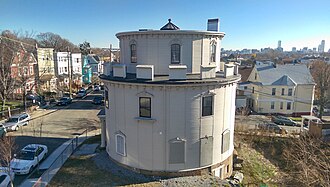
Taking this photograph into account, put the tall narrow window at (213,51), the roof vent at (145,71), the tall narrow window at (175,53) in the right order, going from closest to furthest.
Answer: the roof vent at (145,71), the tall narrow window at (175,53), the tall narrow window at (213,51)

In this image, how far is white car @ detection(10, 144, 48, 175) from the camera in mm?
16922

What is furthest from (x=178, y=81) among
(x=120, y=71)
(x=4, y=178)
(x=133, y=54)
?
(x=4, y=178)

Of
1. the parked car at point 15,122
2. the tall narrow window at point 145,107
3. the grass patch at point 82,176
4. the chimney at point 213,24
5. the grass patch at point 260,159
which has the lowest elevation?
the grass patch at point 260,159

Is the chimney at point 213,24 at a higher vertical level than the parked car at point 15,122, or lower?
higher

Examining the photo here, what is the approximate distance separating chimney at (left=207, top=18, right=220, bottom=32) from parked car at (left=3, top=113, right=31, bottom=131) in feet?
79.7

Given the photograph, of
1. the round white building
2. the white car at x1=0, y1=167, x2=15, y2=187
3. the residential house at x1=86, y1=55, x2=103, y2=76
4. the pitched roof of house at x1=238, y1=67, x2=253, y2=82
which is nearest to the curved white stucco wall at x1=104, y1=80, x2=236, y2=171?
the round white building

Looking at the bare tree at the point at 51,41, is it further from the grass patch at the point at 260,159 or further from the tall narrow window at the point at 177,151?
the tall narrow window at the point at 177,151

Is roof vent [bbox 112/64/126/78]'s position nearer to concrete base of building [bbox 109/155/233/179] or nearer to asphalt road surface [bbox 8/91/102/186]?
concrete base of building [bbox 109/155/233/179]

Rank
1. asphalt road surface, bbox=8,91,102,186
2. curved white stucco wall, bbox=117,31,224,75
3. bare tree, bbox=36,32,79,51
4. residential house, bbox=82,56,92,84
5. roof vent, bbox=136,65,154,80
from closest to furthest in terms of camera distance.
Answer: roof vent, bbox=136,65,154,80 < curved white stucco wall, bbox=117,31,224,75 < asphalt road surface, bbox=8,91,102,186 < residential house, bbox=82,56,92,84 < bare tree, bbox=36,32,79,51

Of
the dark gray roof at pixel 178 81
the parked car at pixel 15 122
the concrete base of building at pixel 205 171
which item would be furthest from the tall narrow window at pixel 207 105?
the parked car at pixel 15 122

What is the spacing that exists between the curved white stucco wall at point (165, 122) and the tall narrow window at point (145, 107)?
27 cm

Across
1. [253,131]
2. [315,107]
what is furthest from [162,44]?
[315,107]

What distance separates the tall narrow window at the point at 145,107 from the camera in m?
15.6

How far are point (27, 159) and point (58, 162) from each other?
7.28 feet
